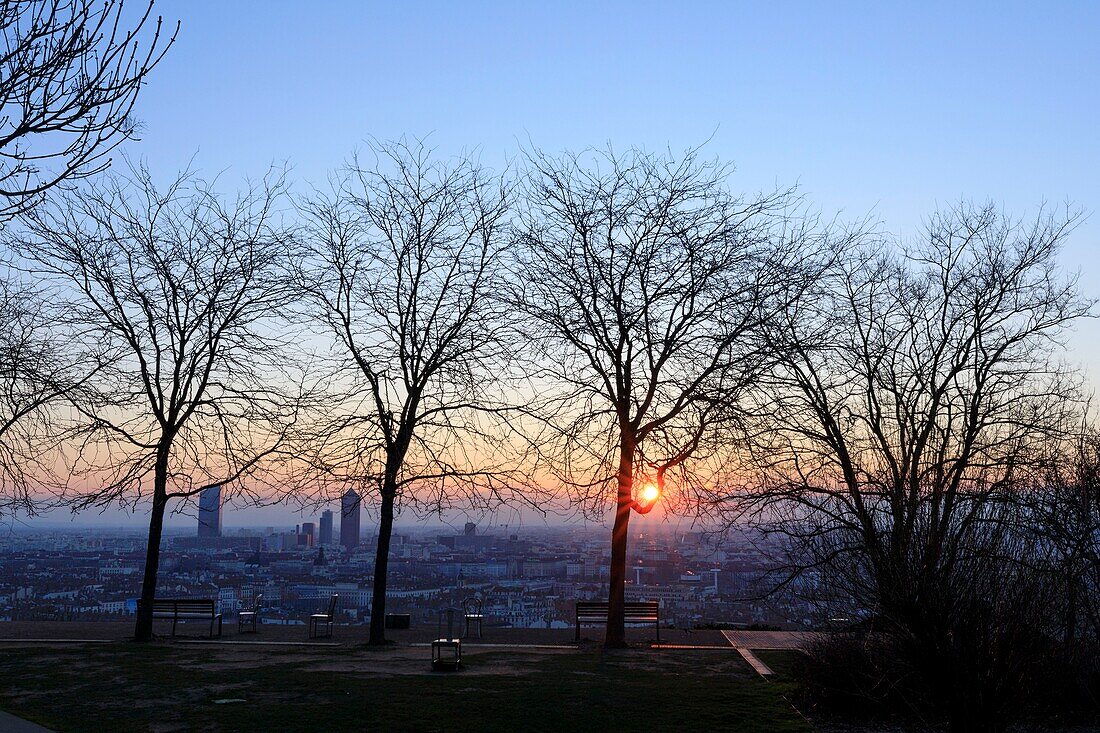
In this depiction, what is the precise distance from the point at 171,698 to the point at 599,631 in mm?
13959

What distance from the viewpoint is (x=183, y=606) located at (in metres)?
23.0

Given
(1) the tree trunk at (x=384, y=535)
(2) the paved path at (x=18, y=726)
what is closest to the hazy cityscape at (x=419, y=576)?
(1) the tree trunk at (x=384, y=535)

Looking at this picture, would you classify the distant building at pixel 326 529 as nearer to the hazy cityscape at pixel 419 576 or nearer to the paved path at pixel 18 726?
the hazy cityscape at pixel 419 576

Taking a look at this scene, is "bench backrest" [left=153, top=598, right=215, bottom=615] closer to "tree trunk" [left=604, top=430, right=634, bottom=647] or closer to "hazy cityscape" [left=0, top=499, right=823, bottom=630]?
"hazy cityscape" [left=0, top=499, right=823, bottom=630]

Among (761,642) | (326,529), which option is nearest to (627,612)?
(761,642)

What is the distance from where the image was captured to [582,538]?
115ft

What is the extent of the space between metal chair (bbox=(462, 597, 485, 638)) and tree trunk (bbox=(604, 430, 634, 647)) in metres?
3.46

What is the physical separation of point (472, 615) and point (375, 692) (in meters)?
10.0

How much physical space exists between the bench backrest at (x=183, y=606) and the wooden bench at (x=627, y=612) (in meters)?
8.56

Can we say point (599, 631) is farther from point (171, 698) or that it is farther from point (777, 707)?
point (171, 698)

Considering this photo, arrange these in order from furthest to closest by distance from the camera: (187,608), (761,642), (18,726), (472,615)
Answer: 1. (472,615)
2. (187,608)
3. (761,642)
4. (18,726)

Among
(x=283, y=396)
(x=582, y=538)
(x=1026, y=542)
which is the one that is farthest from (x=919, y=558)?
(x=582, y=538)

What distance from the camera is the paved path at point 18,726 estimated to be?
Result: 1051cm

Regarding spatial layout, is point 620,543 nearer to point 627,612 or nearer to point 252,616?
point 627,612
